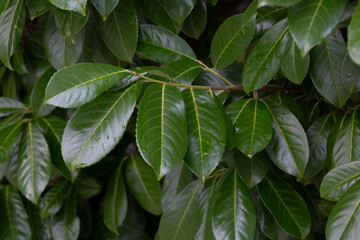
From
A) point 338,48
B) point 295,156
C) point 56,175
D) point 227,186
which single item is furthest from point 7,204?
point 338,48

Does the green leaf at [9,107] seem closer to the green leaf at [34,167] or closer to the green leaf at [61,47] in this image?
the green leaf at [34,167]

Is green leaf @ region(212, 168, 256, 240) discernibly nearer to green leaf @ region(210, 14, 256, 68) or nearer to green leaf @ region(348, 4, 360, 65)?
green leaf @ region(210, 14, 256, 68)

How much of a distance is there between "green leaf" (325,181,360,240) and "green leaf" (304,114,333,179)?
0.57ft

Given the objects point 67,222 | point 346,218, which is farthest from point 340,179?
point 67,222

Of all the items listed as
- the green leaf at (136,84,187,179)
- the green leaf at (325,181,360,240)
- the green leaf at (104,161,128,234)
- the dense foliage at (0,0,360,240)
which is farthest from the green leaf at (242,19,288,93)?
the green leaf at (104,161,128,234)

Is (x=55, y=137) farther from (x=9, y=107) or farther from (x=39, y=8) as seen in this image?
(x=39, y=8)

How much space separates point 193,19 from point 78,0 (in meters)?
0.39

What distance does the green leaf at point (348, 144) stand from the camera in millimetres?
803

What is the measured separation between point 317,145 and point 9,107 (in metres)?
0.86

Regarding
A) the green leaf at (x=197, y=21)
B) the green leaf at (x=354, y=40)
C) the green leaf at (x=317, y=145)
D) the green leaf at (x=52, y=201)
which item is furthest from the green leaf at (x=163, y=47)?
the green leaf at (x=52, y=201)

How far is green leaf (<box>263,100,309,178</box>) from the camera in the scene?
795mm

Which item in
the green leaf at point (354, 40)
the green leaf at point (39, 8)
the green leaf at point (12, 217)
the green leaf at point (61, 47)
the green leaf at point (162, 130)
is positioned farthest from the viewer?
the green leaf at point (12, 217)

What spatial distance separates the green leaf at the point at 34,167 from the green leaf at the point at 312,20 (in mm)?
729

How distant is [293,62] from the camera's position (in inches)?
29.9
